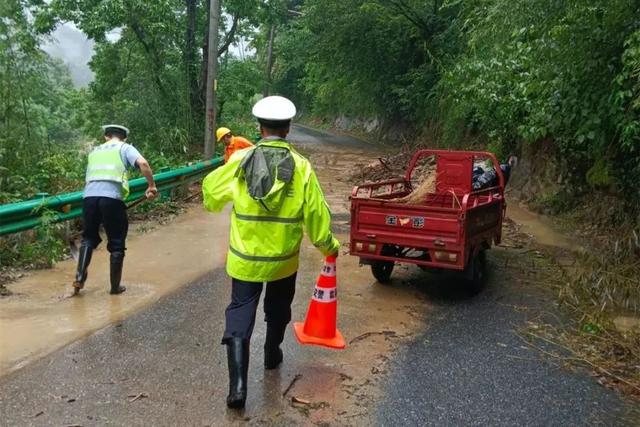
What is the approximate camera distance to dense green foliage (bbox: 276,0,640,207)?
6859 millimetres

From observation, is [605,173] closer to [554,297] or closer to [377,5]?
[554,297]

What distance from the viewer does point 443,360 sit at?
4.91 meters

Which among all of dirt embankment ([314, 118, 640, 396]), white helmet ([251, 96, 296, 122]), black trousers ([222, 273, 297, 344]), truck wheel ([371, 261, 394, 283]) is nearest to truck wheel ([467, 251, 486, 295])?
dirt embankment ([314, 118, 640, 396])

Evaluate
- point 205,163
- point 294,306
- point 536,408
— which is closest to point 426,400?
point 536,408

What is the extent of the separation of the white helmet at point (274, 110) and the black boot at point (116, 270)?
285 cm

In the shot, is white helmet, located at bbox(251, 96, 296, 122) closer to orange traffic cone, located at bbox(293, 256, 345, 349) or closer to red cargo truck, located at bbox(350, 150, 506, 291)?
orange traffic cone, located at bbox(293, 256, 345, 349)

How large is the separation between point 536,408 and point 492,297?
9.17 ft

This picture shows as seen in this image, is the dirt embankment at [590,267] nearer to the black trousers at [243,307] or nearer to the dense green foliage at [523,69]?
the dense green foliage at [523,69]

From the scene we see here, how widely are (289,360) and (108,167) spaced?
9.03ft

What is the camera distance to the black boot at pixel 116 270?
6.14m

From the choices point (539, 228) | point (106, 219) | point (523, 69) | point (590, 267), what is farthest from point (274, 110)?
point (539, 228)

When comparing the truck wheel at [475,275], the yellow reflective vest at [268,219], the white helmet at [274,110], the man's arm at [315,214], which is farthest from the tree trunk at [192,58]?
the man's arm at [315,214]

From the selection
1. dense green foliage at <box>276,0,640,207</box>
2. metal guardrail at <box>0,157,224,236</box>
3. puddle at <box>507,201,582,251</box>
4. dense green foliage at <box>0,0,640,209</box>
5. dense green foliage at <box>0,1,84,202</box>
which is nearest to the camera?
metal guardrail at <box>0,157,224,236</box>

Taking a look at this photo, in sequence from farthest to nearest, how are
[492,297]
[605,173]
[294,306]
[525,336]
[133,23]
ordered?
[133,23] → [605,173] → [492,297] → [294,306] → [525,336]
